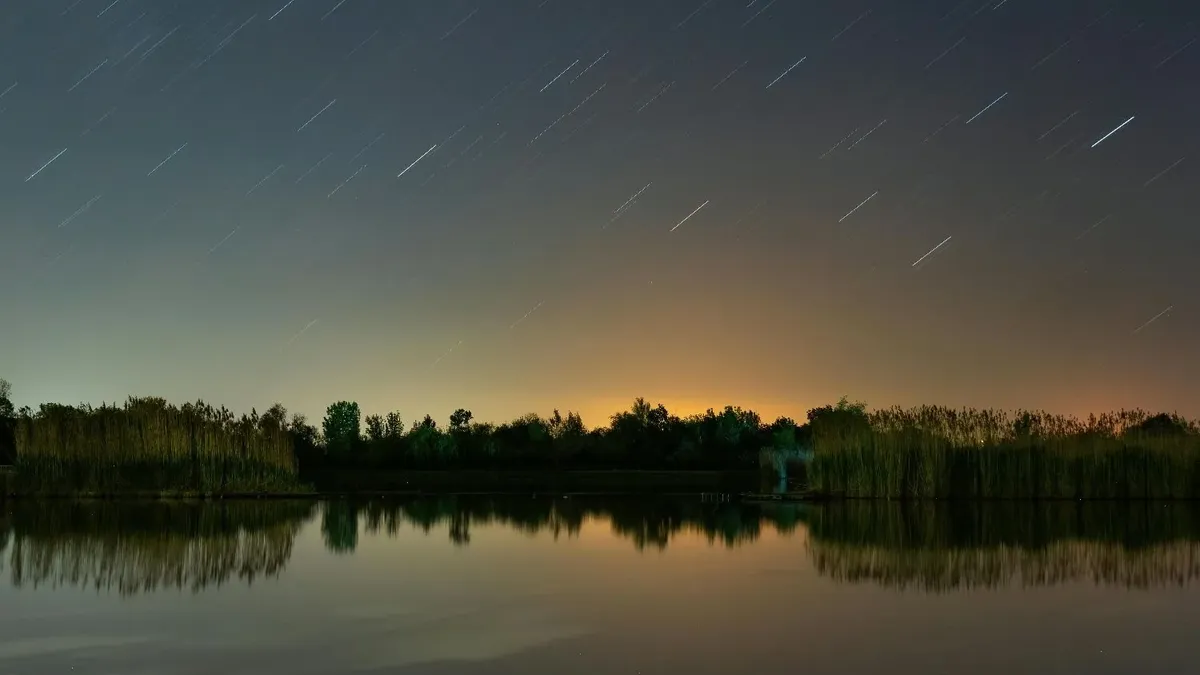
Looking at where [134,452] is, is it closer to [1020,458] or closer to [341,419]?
[1020,458]

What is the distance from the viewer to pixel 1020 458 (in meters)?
24.4

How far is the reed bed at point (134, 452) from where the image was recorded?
86.5 feet

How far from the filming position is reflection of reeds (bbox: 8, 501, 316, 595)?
1116 cm

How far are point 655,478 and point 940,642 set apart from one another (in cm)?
3240

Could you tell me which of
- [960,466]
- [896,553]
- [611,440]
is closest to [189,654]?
[896,553]

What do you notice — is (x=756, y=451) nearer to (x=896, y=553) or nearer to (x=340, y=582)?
(x=896, y=553)

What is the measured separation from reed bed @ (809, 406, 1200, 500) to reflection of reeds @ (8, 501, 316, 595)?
12.3 meters

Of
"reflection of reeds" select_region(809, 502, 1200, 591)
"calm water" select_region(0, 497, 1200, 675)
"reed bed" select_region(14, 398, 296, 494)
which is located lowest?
"calm water" select_region(0, 497, 1200, 675)

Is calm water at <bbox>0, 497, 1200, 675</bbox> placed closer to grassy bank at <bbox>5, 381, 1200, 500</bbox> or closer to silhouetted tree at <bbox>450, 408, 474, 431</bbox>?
grassy bank at <bbox>5, 381, 1200, 500</bbox>

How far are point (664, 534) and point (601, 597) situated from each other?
6.99 meters

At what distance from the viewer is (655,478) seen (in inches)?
1574

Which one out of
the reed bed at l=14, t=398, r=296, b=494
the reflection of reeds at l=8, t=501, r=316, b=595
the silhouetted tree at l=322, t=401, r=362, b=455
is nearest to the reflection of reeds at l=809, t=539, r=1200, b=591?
the reflection of reeds at l=8, t=501, r=316, b=595

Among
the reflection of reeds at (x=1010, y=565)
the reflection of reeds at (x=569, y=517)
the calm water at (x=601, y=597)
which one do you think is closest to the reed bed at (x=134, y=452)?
the reflection of reeds at (x=569, y=517)

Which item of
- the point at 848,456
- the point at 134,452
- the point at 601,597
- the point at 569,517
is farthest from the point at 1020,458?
the point at 134,452
